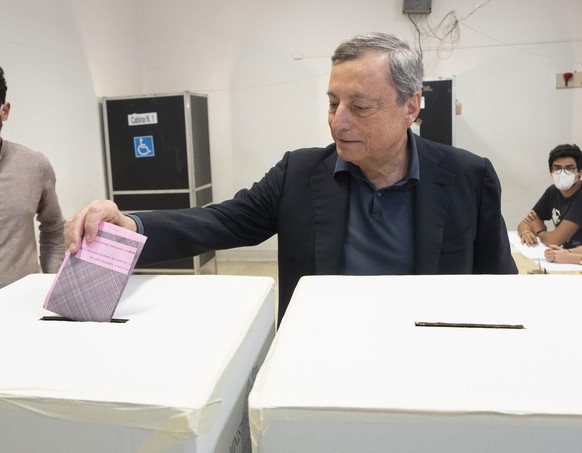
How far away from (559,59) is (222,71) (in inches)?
123

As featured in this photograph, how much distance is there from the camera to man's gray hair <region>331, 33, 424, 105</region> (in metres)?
1.20

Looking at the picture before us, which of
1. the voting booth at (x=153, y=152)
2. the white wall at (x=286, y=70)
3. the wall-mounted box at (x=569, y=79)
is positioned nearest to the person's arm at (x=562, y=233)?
the white wall at (x=286, y=70)

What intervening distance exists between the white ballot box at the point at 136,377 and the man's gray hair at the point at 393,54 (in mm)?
782

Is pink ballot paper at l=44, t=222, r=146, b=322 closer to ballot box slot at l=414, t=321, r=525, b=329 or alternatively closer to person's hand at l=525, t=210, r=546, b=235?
ballot box slot at l=414, t=321, r=525, b=329

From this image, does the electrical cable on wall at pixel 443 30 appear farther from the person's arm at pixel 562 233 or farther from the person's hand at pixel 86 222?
the person's hand at pixel 86 222

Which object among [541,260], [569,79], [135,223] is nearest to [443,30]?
[569,79]

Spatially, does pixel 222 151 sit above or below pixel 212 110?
below

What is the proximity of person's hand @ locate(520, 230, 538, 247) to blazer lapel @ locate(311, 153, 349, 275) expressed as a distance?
260 centimetres

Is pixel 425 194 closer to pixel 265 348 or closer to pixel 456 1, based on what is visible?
pixel 265 348

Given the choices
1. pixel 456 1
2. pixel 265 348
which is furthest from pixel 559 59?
pixel 265 348

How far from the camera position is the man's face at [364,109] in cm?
120

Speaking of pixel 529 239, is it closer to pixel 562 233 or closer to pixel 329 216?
pixel 562 233

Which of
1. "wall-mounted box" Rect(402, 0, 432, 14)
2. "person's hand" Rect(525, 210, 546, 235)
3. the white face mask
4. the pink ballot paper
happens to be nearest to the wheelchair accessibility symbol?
"wall-mounted box" Rect(402, 0, 432, 14)

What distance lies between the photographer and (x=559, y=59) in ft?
15.0
